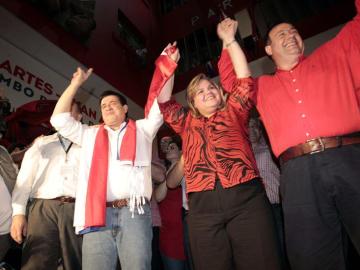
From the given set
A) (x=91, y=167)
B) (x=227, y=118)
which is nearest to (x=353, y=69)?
(x=227, y=118)

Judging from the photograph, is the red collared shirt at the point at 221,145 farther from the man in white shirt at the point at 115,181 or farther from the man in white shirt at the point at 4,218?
the man in white shirt at the point at 4,218

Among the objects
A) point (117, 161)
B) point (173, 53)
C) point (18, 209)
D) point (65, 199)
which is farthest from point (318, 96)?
point (18, 209)

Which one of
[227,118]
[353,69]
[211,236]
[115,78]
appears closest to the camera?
[211,236]

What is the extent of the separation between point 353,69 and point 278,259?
1.12 metres

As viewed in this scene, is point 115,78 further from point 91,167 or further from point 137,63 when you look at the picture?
point 91,167

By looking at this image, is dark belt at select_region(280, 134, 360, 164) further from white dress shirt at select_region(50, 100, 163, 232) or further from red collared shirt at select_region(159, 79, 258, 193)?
white dress shirt at select_region(50, 100, 163, 232)

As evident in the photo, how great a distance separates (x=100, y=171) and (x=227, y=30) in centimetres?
124

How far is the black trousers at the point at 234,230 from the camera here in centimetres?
145

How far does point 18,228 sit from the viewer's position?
1849 mm

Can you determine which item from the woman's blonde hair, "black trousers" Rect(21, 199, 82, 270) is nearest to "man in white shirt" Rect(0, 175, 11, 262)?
"black trousers" Rect(21, 199, 82, 270)

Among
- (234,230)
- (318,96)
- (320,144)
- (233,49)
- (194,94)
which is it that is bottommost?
(234,230)

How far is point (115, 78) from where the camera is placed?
643 cm

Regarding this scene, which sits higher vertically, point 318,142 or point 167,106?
point 167,106

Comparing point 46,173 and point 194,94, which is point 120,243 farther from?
point 194,94
